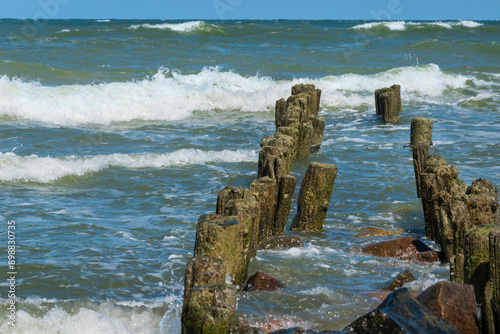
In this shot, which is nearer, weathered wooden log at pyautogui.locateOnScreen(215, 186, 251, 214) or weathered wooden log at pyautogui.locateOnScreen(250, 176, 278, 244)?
weathered wooden log at pyautogui.locateOnScreen(215, 186, 251, 214)

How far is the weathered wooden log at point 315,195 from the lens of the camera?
693cm

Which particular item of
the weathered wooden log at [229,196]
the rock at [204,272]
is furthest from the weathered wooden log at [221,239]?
the weathered wooden log at [229,196]

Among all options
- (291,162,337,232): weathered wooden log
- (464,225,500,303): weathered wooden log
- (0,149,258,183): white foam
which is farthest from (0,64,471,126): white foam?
(464,225,500,303): weathered wooden log

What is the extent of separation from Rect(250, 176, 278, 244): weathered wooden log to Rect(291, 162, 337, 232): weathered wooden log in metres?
0.49

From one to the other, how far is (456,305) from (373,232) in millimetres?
3083

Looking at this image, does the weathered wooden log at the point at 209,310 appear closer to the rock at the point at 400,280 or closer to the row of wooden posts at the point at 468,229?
the row of wooden posts at the point at 468,229

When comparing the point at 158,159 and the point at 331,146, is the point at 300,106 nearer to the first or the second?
the point at 331,146

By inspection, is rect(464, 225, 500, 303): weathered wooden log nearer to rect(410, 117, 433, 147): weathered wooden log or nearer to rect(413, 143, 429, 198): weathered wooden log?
rect(413, 143, 429, 198): weathered wooden log

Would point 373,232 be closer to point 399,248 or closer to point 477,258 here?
point 399,248

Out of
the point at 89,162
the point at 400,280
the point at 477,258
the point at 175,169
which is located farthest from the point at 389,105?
the point at 477,258

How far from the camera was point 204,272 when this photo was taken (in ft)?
12.6

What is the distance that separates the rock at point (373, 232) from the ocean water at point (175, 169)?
4.1 inches

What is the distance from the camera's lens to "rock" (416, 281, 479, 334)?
4156 millimetres

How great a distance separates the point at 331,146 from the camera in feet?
40.9
